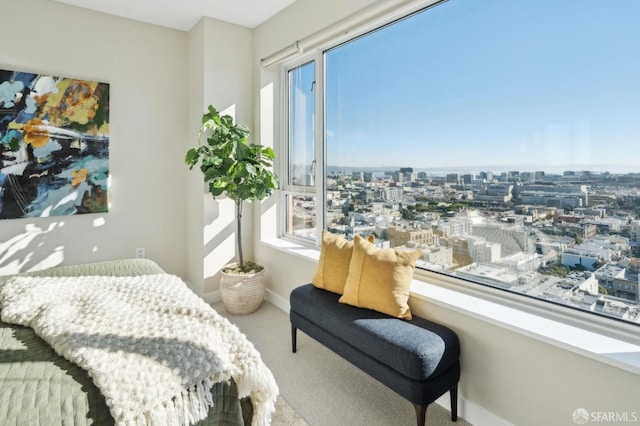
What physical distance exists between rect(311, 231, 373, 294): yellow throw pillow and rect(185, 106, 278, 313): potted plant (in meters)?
0.93

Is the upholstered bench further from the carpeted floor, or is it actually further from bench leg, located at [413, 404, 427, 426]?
the carpeted floor

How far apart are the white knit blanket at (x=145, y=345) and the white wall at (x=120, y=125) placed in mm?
1467

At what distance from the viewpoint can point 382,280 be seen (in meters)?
2.08

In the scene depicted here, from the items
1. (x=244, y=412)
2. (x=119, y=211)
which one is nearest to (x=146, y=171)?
(x=119, y=211)

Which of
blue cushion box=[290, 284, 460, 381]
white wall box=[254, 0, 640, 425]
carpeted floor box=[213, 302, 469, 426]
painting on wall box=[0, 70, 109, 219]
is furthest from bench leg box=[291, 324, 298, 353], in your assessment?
painting on wall box=[0, 70, 109, 219]

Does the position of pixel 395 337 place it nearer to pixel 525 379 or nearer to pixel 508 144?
pixel 525 379

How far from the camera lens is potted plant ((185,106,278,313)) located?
3081 millimetres

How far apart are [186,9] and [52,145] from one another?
166 cm

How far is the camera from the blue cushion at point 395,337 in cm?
169

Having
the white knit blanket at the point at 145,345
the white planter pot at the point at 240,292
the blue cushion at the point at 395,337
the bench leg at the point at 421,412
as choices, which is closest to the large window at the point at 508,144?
the blue cushion at the point at 395,337

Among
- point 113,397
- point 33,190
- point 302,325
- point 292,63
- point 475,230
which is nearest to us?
point 113,397

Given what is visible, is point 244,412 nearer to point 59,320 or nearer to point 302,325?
point 59,320

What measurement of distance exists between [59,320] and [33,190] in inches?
84.4

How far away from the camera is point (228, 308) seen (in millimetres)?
3271
